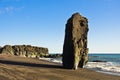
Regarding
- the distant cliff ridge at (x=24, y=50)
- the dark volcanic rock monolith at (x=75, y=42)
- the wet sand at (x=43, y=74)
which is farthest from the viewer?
the distant cliff ridge at (x=24, y=50)

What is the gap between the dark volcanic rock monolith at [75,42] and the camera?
1303 inches

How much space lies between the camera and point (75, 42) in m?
33.3

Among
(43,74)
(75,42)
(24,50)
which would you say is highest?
(24,50)

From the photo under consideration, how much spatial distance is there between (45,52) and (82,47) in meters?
91.2

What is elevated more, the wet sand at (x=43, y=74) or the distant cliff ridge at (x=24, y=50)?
the distant cliff ridge at (x=24, y=50)

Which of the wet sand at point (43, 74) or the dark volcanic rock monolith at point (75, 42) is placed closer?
the wet sand at point (43, 74)

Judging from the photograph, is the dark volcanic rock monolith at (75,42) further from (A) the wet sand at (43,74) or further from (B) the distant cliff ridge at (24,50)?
(B) the distant cliff ridge at (24,50)

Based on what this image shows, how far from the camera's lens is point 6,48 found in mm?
99312

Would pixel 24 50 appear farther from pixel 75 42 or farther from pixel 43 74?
pixel 43 74

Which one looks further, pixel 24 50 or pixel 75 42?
pixel 24 50

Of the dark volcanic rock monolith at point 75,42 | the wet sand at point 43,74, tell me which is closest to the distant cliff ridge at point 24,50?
the dark volcanic rock monolith at point 75,42

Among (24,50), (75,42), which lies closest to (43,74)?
(75,42)

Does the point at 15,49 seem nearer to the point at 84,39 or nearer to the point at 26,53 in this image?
the point at 26,53

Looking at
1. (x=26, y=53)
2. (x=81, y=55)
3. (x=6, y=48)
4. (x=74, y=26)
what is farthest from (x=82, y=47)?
(x=26, y=53)
